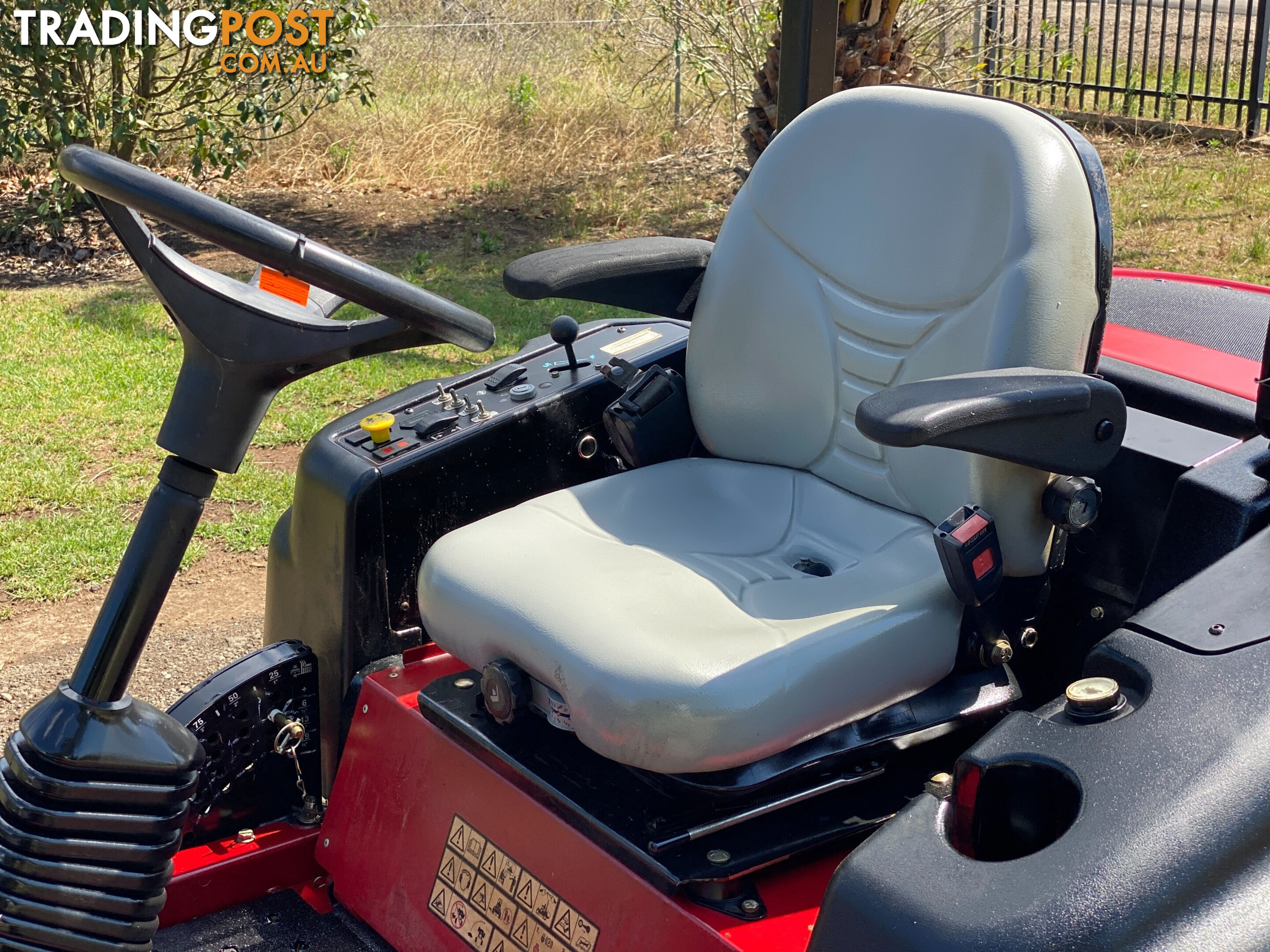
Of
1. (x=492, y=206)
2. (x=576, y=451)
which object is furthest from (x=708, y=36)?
(x=576, y=451)

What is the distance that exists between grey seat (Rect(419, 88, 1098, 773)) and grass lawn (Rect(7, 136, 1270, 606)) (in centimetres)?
190

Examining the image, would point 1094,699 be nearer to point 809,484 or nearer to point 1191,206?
point 809,484

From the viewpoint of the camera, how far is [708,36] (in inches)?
265

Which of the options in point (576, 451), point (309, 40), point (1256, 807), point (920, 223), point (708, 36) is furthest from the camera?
point (708, 36)

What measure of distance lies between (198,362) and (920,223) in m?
0.99

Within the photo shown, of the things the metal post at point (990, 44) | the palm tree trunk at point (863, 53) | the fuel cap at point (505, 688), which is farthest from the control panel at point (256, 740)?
the metal post at point (990, 44)

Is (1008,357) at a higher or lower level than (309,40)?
lower

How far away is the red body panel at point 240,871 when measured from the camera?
182 centimetres

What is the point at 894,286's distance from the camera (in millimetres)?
1812

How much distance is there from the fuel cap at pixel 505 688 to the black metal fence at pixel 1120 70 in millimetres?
5933

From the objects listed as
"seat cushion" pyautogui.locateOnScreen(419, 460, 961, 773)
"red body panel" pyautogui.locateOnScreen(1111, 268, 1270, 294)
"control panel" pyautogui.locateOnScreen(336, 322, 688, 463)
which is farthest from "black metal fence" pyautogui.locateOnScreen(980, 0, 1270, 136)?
"seat cushion" pyautogui.locateOnScreen(419, 460, 961, 773)

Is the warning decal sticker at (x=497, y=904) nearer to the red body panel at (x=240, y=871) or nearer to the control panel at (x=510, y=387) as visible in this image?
the red body panel at (x=240, y=871)

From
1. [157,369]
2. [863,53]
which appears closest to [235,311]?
[157,369]

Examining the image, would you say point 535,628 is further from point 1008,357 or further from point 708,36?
point 708,36
